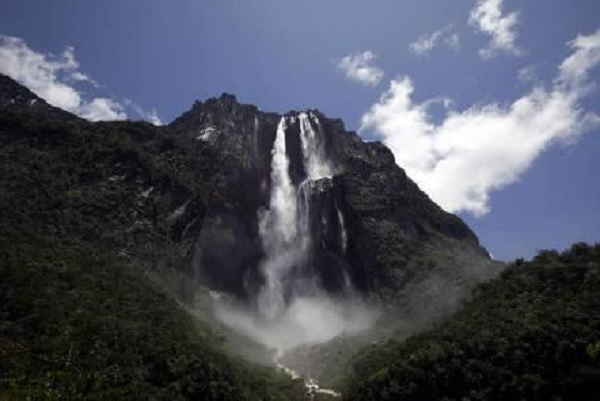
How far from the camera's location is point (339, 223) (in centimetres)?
15212

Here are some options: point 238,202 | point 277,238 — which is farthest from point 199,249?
point 277,238

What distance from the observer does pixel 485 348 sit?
74.3m

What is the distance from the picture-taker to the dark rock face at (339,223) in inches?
5541

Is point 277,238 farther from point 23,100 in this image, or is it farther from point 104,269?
point 23,100

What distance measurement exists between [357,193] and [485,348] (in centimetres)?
8316

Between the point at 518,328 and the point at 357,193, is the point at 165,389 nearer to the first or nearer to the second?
the point at 518,328

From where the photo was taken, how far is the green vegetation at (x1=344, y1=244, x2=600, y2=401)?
68.1 meters

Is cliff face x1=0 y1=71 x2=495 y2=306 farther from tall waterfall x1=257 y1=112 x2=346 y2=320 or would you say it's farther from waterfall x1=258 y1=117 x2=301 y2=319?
waterfall x1=258 y1=117 x2=301 y2=319

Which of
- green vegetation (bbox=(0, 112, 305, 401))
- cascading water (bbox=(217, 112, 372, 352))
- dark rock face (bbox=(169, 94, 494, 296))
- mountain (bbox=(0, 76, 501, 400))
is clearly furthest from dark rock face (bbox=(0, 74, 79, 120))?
cascading water (bbox=(217, 112, 372, 352))

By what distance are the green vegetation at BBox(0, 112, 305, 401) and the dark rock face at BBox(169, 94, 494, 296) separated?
9.58 m

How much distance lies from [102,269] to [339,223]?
65987 millimetres

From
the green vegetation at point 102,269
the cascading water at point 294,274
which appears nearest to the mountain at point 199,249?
the green vegetation at point 102,269

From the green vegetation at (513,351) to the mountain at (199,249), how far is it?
16320mm

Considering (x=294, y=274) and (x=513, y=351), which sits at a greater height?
(x=294, y=274)
